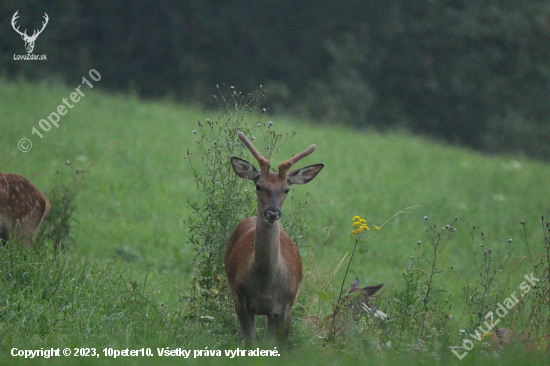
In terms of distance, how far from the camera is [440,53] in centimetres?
3089

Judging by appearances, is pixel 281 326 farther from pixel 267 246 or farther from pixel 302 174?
pixel 302 174

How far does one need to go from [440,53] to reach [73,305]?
2740 centimetres

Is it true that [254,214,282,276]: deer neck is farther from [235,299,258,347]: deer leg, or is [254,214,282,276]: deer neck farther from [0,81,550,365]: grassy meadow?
[0,81,550,365]: grassy meadow

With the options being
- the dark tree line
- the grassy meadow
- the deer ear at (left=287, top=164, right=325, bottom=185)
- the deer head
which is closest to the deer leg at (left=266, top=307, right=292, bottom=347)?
the grassy meadow

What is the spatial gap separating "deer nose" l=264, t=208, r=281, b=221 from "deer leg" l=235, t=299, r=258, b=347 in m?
0.86

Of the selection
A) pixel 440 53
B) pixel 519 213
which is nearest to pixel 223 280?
pixel 519 213

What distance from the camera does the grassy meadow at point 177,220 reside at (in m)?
5.63

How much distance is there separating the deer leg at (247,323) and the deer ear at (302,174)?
1072mm

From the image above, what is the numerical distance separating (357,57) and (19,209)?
2480 cm

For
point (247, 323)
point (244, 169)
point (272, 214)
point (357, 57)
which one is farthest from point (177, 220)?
point (357, 57)

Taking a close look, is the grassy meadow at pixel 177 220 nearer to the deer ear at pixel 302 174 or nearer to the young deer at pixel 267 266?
the young deer at pixel 267 266

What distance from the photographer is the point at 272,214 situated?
16.8 feet

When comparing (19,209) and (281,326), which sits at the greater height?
(19,209)

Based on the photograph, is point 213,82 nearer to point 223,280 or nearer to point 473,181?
point 473,181
